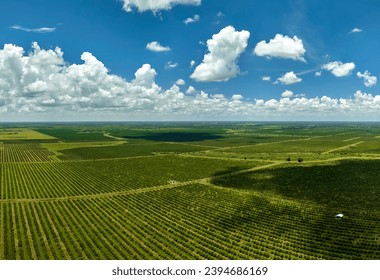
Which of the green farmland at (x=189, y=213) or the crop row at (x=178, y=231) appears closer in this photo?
the crop row at (x=178, y=231)

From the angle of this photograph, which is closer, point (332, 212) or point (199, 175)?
point (332, 212)

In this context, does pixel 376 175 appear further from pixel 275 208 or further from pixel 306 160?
pixel 275 208

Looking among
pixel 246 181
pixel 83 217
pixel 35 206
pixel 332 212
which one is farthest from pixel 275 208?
pixel 35 206

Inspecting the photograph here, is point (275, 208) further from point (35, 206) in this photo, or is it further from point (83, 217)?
point (35, 206)

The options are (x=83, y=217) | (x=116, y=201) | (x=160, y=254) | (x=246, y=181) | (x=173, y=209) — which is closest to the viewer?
(x=160, y=254)

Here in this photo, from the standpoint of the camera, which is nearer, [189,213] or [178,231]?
[178,231]

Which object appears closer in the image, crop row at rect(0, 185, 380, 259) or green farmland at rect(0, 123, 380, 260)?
crop row at rect(0, 185, 380, 259)

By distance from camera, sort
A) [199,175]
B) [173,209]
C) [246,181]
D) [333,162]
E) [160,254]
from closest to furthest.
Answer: [160,254] → [173,209] → [246,181] → [199,175] → [333,162]
